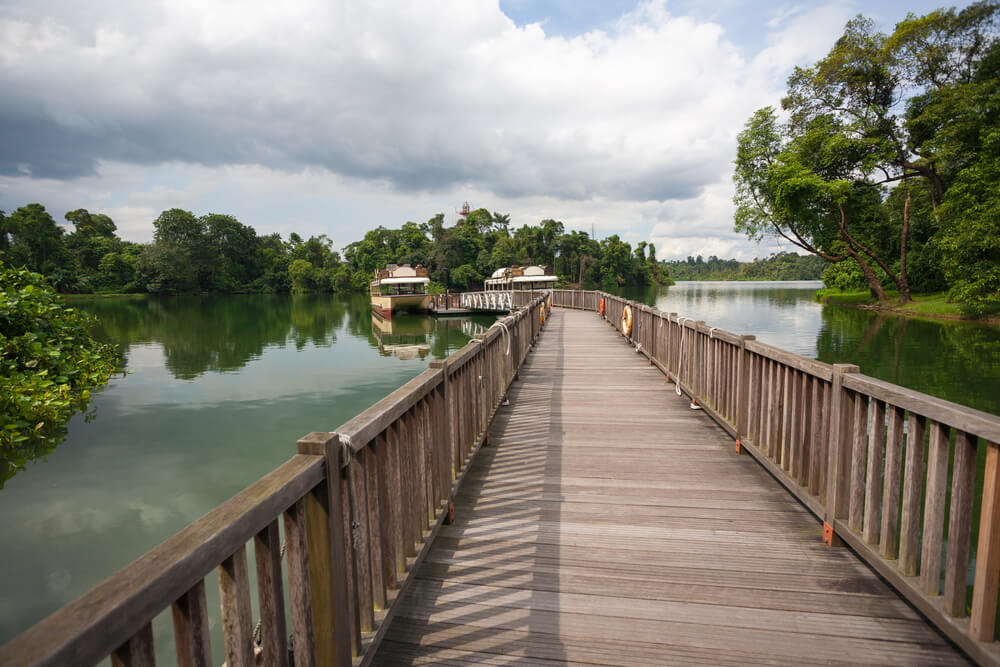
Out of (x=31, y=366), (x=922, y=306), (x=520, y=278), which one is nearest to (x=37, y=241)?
(x=520, y=278)

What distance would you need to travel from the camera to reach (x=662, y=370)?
809 cm

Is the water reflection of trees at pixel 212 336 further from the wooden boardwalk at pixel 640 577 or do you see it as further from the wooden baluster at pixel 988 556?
the wooden baluster at pixel 988 556

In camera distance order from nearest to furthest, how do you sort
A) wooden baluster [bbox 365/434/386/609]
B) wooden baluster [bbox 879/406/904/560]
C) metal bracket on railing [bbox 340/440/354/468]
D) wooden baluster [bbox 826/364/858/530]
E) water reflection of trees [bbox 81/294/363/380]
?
metal bracket on railing [bbox 340/440/354/468], wooden baluster [bbox 365/434/386/609], wooden baluster [bbox 879/406/904/560], wooden baluster [bbox 826/364/858/530], water reflection of trees [bbox 81/294/363/380]

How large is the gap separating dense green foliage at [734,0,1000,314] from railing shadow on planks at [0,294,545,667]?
28.1 meters

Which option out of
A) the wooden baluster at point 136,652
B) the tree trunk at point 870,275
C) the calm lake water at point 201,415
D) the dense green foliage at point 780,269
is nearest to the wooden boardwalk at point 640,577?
the wooden baluster at point 136,652

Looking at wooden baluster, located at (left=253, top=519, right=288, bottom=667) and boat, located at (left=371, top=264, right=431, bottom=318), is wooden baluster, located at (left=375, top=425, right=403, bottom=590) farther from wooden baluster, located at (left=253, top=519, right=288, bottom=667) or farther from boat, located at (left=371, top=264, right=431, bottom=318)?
boat, located at (left=371, top=264, right=431, bottom=318)

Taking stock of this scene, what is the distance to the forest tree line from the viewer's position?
69438 millimetres

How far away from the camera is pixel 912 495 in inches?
87.7

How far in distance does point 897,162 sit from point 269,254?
3710 inches

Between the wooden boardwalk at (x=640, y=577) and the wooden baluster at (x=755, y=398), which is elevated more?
the wooden baluster at (x=755, y=398)

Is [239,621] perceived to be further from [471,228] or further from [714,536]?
[471,228]

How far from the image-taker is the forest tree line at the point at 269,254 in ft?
228

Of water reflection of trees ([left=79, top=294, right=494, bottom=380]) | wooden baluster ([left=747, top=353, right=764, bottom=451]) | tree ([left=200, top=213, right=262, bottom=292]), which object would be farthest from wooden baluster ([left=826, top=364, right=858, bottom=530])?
tree ([left=200, top=213, right=262, bottom=292])

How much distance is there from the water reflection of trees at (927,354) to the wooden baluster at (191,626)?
12.5 m
